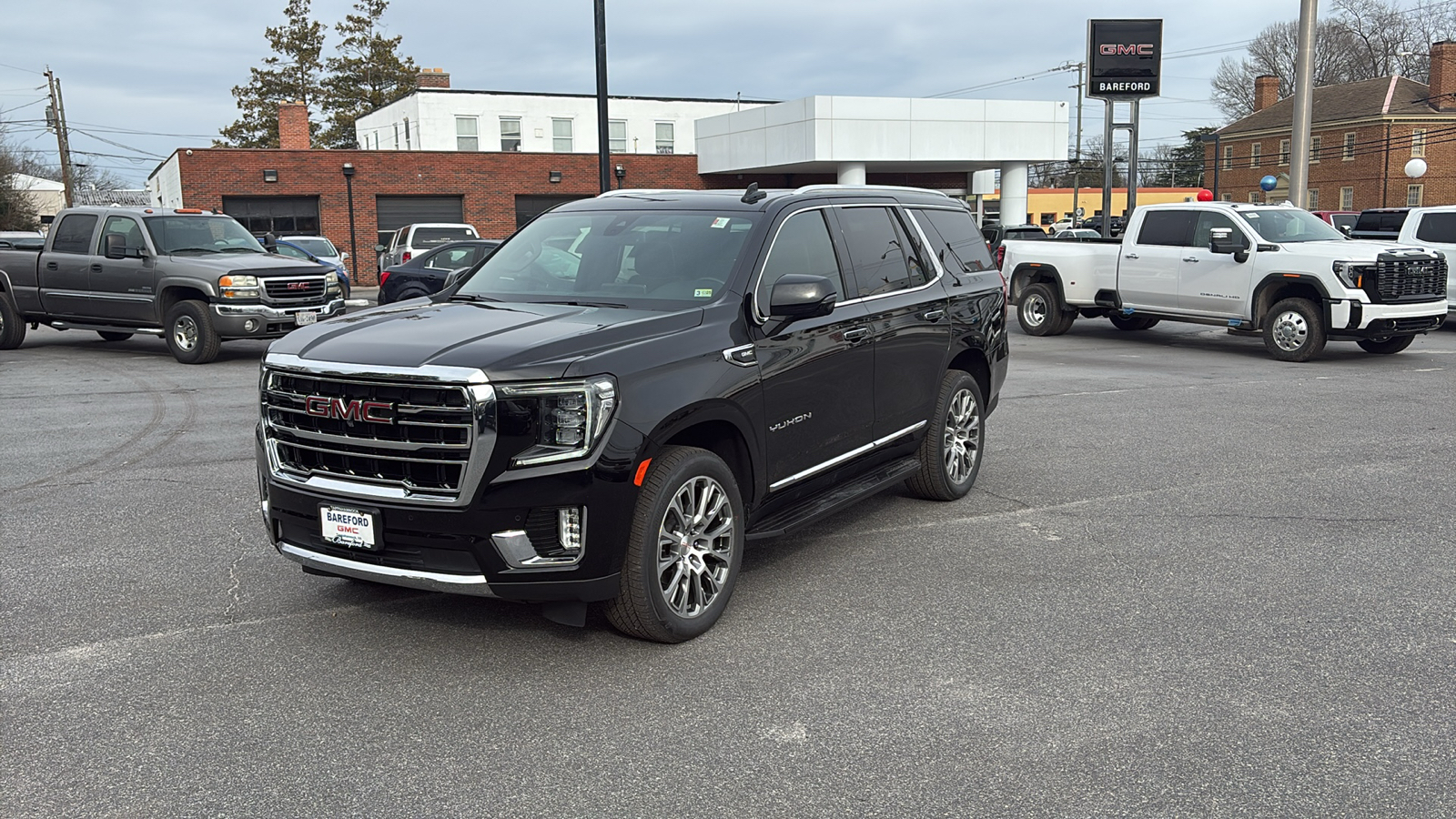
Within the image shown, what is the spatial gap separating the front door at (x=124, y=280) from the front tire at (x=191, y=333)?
1.12 feet

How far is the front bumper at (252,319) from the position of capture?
14617 mm

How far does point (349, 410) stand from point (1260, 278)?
539 inches

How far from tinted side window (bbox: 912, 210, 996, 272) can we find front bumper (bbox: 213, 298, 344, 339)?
923cm

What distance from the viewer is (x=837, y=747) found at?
387cm

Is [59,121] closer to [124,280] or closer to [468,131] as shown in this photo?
[468,131]

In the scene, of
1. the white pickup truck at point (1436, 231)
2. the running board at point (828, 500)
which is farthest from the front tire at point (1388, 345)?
the running board at point (828, 500)

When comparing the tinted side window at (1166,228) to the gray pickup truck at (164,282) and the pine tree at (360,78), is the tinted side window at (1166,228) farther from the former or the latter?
the pine tree at (360,78)

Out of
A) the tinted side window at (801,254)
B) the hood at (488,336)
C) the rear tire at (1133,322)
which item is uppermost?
the tinted side window at (801,254)

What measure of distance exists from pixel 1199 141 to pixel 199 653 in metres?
102

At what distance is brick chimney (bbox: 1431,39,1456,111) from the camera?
62.2 m

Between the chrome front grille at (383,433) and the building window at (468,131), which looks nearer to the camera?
the chrome front grille at (383,433)

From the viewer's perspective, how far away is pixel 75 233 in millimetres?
15984

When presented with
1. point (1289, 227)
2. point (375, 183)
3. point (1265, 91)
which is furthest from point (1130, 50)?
point (1265, 91)

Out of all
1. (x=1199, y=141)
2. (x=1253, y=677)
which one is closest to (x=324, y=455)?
(x=1253, y=677)
